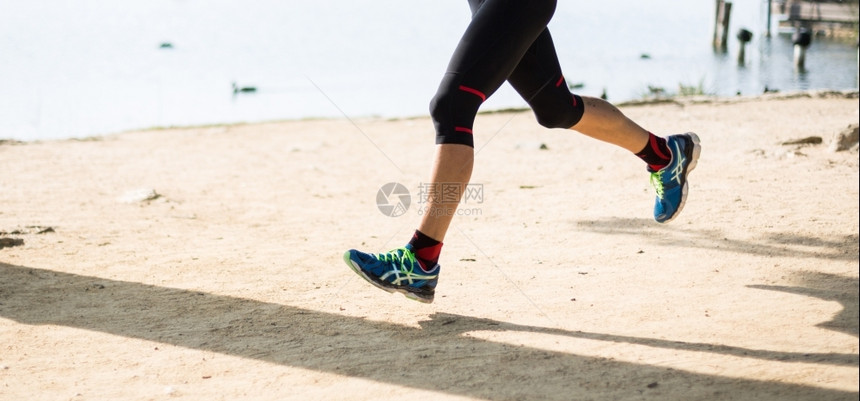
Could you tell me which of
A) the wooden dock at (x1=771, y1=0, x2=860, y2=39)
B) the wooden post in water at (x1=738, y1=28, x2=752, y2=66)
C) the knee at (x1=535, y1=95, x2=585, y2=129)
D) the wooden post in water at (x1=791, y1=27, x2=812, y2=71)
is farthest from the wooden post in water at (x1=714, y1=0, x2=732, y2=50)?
the knee at (x1=535, y1=95, x2=585, y2=129)

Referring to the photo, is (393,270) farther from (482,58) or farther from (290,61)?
(290,61)

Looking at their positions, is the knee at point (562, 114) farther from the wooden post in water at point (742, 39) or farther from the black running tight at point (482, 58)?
the wooden post in water at point (742, 39)

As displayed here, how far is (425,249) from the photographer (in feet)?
10.5

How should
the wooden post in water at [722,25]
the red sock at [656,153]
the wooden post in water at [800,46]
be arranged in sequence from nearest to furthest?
the red sock at [656,153] → the wooden post in water at [800,46] → the wooden post in water at [722,25]

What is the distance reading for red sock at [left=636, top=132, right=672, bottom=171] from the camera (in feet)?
12.8

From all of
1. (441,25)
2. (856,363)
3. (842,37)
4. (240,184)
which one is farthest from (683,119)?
(842,37)

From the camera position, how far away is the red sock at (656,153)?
3.90m

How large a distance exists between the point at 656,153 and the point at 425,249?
128cm

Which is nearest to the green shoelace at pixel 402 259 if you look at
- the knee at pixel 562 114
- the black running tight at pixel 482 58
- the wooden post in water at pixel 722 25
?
the black running tight at pixel 482 58

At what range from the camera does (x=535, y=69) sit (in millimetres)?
3520

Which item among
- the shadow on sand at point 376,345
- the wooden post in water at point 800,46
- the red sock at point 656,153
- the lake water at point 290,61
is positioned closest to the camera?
the shadow on sand at point 376,345

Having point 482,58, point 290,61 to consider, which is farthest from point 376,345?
point 290,61

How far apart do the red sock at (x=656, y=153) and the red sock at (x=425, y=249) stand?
1.21m

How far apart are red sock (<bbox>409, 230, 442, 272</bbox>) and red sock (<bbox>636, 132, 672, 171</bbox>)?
3.96 feet
